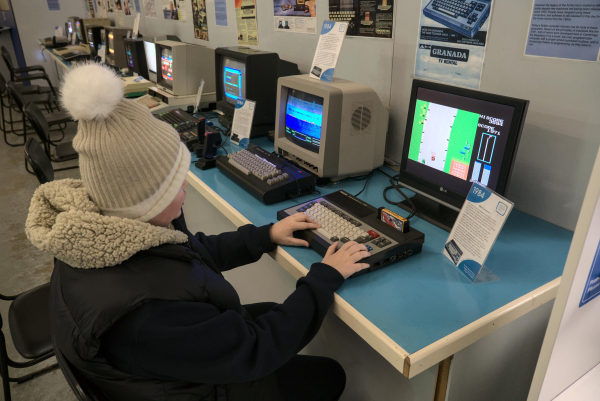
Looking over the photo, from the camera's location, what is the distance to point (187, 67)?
9.43ft

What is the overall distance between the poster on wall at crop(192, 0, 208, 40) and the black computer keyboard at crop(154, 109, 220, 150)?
3.44ft

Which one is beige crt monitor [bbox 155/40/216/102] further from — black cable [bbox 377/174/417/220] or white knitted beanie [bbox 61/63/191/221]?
white knitted beanie [bbox 61/63/191/221]

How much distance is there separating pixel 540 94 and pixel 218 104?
1.73 m

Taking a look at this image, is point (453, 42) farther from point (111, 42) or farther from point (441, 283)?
point (111, 42)

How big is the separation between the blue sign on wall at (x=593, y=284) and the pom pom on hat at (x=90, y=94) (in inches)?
33.1

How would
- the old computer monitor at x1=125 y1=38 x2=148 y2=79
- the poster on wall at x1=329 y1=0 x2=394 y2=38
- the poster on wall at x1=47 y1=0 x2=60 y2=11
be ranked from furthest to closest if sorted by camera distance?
the poster on wall at x1=47 y1=0 x2=60 y2=11 → the old computer monitor at x1=125 y1=38 x2=148 y2=79 → the poster on wall at x1=329 y1=0 x2=394 y2=38

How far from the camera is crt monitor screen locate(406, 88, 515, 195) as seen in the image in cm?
112

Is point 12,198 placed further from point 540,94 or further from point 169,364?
point 540,94

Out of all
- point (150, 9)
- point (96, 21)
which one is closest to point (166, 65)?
point (150, 9)

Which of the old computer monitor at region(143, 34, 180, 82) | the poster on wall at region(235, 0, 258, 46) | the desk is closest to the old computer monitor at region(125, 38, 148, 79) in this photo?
the old computer monitor at region(143, 34, 180, 82)

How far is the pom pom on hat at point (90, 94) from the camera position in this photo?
75 cm

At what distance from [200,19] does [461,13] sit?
251 cm

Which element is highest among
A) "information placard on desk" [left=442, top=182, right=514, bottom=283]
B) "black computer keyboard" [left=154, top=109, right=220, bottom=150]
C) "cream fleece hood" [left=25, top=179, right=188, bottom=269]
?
"cream fleece hood" [left=25, top=179, right=188, bottom=269]

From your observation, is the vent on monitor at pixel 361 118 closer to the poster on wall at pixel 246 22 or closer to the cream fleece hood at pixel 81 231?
the cream fleece hood at pixel 81 231
